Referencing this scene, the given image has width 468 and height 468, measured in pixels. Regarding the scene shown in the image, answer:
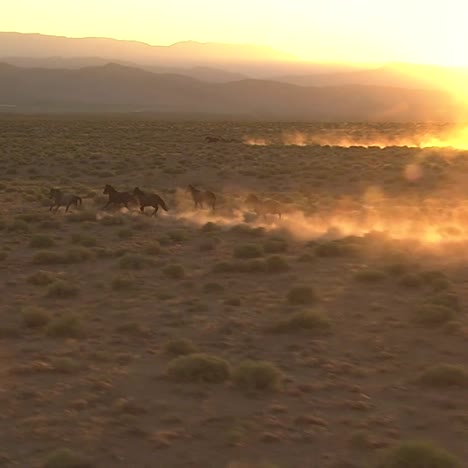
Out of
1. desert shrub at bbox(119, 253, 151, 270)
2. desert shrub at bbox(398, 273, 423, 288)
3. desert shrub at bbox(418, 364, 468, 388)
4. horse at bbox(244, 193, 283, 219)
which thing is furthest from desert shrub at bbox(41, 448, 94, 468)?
horse at bbox(244, 193, 283, 219)

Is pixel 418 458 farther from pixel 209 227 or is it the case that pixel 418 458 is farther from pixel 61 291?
pixel 209 227

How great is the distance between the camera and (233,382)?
9156mm

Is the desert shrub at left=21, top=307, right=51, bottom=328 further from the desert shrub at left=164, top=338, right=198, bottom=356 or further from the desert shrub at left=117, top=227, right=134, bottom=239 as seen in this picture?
the desert shrub at left=117, top=227, right=134, bottom=239

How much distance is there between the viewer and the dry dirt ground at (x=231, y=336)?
24.9 feet

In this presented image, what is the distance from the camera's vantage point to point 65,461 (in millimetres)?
6809

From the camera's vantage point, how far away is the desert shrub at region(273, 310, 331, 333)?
11.7m

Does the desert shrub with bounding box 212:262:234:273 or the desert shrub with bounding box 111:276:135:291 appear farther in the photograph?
the desert shrub with bounding box 212:262:234:273

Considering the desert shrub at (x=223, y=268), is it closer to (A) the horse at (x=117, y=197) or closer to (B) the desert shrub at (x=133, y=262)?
(B) the desert shrub at (x=133, y=262)

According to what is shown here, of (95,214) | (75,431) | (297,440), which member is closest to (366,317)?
(297,440)

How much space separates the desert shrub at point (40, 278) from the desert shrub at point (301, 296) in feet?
16.8

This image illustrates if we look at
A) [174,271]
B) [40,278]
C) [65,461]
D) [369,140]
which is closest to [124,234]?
[174,271]

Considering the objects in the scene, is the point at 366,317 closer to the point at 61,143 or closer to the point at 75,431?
the point at 75,431

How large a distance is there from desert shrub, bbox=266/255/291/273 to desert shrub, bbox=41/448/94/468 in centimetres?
968

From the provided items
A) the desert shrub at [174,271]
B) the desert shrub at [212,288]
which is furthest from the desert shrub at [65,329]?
the desert shrub at [174,271]
